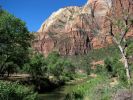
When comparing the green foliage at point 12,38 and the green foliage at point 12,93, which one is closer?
the green foliage at point 12,93

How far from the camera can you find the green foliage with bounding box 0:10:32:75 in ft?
171

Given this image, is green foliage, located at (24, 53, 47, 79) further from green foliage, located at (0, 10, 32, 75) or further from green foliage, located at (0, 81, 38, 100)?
green foliage, located at (0, 81, 38, 100)

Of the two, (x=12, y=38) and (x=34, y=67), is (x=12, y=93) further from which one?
(x=34, y=67)

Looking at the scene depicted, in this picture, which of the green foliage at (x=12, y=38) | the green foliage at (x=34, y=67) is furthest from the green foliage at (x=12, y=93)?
the green foliage at (x=34, y=67)

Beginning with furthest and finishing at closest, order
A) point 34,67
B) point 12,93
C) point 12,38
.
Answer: point 34,67
point 12,38
point 12,93

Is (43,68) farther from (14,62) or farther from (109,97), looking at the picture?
(109,97)

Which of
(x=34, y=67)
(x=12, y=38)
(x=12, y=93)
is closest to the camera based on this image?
(x=12, y=93)

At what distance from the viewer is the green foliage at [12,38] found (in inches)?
2052

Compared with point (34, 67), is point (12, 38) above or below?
above

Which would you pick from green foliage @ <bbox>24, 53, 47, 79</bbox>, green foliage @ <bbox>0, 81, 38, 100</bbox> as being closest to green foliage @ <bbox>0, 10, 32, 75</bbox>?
green foliage @ <bbox>24, 53, 47, 79</bbox>

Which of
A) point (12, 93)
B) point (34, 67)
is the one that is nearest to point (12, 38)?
point (34, 67)

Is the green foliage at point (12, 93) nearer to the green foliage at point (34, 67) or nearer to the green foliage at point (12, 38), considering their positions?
the green foliage at point (12, 38)

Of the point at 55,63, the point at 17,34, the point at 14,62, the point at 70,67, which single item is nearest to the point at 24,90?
the point at 17,34

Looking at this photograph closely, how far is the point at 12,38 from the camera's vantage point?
5297 cm
